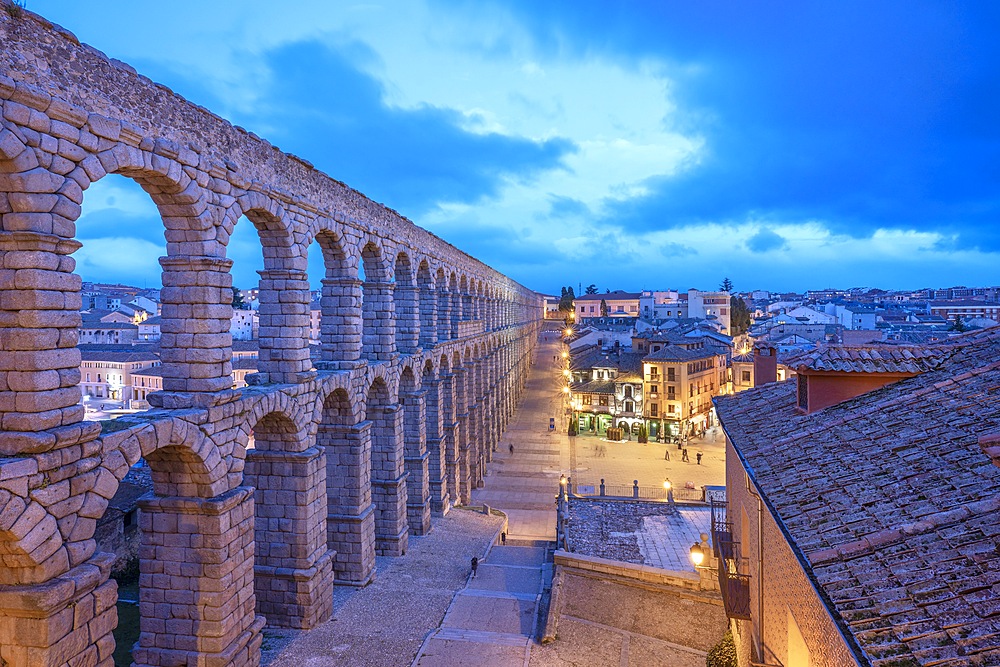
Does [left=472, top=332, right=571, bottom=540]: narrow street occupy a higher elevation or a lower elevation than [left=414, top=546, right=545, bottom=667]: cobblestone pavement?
lower

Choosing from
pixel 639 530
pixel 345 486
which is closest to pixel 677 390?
pixel 639 530

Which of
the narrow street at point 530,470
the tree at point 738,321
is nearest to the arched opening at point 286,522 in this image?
the narrow street at point 530,470

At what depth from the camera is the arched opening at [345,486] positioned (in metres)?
20.0

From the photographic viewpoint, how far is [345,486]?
20188mm

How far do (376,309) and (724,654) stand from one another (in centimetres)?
1582

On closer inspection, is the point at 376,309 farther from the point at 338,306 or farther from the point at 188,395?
the point at 188,395

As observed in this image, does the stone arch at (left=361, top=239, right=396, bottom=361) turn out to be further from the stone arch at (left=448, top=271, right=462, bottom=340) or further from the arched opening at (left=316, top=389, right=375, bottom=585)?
the stone arch at (left=448, top=271, right=462, bottom=340)

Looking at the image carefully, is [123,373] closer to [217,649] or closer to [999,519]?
[217,649]

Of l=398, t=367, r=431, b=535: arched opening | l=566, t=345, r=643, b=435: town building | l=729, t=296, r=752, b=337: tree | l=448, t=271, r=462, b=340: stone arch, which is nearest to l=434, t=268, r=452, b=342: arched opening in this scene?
l=448, t=271, r=462, b=340: stone arch

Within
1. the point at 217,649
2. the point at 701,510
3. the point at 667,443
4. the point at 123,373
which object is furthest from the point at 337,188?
the point at 123,373

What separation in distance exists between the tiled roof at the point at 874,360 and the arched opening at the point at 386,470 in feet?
47.7

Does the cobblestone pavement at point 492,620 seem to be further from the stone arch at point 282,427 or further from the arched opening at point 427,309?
the arched opening at point 427,309

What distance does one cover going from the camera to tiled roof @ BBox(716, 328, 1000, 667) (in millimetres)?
5207

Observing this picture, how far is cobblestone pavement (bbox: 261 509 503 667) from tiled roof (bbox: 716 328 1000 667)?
36.5 ft
